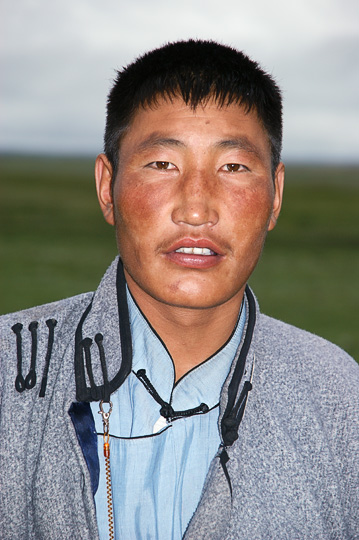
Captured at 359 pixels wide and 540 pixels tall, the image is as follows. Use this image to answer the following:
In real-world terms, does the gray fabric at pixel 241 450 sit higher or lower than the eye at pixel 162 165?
lower

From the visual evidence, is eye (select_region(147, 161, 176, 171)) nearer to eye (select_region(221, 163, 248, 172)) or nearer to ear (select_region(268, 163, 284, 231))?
eye (select_region(221, 163, 248, 172))

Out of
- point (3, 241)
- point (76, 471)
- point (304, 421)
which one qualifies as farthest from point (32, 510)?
point (3, 241)

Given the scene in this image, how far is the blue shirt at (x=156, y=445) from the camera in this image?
1.94 metres

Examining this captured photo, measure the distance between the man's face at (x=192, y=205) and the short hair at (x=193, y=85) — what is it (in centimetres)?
7

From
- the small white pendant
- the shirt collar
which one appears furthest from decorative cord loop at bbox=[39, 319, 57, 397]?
the small white pendant

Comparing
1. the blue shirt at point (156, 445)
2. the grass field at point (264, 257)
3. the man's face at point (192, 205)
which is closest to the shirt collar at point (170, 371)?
the blue shirt at point (156, 445)

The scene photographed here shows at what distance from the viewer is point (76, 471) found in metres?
1.84

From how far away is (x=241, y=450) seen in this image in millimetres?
2027

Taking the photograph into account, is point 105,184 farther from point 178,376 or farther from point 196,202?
point 178,376

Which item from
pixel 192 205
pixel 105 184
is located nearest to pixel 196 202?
pixel 192 205

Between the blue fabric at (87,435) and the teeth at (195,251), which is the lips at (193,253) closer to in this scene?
the teeth at (195,251)

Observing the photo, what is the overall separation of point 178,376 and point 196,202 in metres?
0.59

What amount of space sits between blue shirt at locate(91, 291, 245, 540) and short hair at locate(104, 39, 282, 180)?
0.65 m

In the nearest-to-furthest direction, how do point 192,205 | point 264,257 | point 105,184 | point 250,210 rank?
point 192,205 → point 250,210 → point 105,184 → point 264,257
